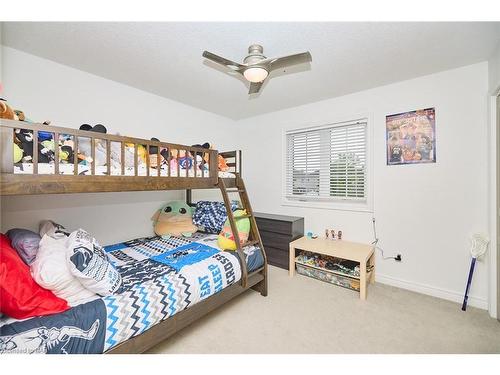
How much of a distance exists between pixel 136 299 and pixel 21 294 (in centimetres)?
55

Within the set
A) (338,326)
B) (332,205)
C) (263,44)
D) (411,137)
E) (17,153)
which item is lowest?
(338,326)

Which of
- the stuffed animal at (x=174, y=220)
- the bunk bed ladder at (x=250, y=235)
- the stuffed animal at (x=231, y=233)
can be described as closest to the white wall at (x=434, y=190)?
the bunk bed ladder at (x=250, y=235)

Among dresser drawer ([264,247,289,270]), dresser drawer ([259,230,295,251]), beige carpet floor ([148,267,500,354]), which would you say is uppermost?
dresser drawer ([259,230,295,251])

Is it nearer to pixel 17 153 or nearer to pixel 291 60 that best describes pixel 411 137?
pixel 291 60

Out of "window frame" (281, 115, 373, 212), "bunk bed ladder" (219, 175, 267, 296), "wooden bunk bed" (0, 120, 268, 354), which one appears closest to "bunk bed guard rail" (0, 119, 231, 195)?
Result: "wooden bunk bed" (0, 120, 268, 354)

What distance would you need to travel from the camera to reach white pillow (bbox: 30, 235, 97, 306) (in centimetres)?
123

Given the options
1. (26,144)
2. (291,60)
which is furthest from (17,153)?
(291,60)

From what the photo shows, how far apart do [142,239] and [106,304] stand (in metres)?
1.46

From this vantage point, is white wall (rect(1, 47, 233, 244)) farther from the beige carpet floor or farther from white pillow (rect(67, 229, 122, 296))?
the beige carpet floor

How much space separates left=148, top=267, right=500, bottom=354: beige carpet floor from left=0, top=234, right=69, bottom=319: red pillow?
2.52ft

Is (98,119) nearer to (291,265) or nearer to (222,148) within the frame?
(222,148)

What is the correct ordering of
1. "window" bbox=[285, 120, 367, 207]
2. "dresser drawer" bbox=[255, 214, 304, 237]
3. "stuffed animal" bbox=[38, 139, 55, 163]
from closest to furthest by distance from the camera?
"stuffed animal" bbox=[38, 139, 55, 163] < "window" bbox=[285, 120, 367, 207] < "dresser drawer" bbox=[255, 214, 304, 237]

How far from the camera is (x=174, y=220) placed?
2846mm

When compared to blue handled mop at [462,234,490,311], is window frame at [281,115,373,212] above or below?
above
